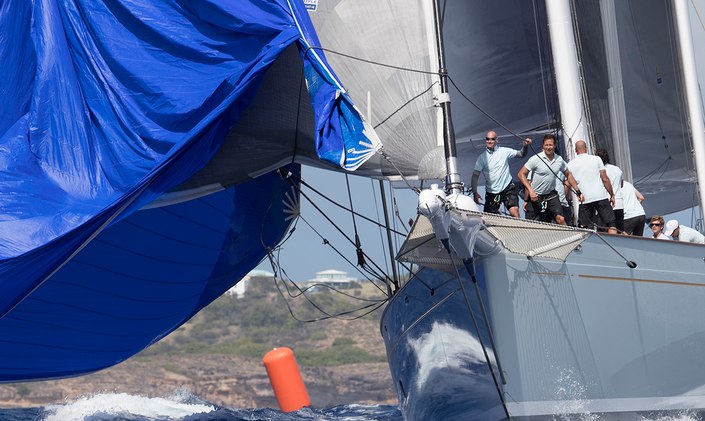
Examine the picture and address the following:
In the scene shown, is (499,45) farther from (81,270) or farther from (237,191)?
(81,270)

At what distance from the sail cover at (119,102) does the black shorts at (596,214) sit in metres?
2.24

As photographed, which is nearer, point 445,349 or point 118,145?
point 445,349

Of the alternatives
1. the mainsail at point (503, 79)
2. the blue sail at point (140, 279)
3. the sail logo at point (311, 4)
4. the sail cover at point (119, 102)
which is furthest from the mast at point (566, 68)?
the sail cover at point (119, 102)

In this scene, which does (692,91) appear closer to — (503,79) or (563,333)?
(503,79)

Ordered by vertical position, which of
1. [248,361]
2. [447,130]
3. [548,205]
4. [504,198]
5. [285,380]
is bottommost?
[248,361]

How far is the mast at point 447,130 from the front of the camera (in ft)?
30.9

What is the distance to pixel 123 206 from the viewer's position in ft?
33.4

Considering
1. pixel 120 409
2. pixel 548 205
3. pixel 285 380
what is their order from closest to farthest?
pixel 548 205, pixel 285 380, pixel 120 409

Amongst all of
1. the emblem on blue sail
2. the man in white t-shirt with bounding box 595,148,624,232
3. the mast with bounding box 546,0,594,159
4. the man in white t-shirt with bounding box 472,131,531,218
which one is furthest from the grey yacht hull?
the mast with bounding box 546,0,594,159

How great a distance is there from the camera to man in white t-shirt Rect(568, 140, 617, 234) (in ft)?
35.2

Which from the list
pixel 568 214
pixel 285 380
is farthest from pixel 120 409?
pixel 568 214

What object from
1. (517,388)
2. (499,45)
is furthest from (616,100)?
(517,388)

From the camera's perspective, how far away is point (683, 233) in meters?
12.5

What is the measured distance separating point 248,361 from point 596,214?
51.5 m
